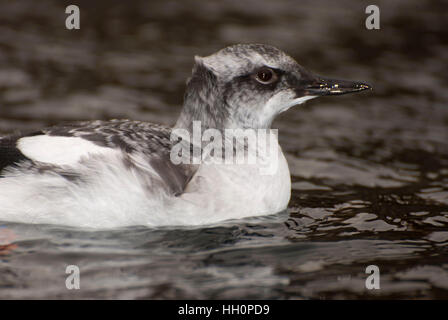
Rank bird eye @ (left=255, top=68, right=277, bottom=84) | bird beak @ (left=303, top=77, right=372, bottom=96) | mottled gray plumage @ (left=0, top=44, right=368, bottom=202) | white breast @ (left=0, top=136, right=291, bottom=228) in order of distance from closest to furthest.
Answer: white breast @ (left=0, top=136, right=291, bottom=228)
mottled gray plumage @ (left=0, top=44, right=368, bottom=202)
bird eye @ (left=255, top=68, right=277, bottom=84)
bird beak @ (left=303, top=77, right=372, bottom=96)

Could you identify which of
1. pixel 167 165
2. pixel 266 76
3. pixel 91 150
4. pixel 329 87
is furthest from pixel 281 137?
pixel 91 150

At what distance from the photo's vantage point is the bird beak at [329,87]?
251 inches

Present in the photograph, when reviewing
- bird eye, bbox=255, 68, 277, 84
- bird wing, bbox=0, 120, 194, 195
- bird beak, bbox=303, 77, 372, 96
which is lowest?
bird wing, bbox=0, 120, 194, 195

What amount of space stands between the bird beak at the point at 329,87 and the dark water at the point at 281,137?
1068 millimetres

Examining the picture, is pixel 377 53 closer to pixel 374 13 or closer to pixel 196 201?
pixel 374 13

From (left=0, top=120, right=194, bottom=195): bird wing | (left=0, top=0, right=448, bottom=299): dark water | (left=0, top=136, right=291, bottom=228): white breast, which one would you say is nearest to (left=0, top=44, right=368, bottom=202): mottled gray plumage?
(left=0, top=120, right=194, bottom=195): bird wing

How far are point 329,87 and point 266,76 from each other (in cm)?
58

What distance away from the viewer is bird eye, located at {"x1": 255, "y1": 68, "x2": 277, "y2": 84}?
6204 millimetres

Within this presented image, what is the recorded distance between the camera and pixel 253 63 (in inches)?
242

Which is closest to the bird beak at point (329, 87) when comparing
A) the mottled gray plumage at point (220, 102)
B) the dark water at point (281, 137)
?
the mottled gray plumage at point (220, 102)

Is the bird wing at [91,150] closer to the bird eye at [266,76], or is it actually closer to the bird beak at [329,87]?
the bird eye at [266,76]

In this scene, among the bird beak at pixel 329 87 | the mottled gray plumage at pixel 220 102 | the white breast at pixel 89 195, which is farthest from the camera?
the bird beak at pixel 329 87

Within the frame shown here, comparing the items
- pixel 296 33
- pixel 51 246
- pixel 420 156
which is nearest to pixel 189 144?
pixel 51 246

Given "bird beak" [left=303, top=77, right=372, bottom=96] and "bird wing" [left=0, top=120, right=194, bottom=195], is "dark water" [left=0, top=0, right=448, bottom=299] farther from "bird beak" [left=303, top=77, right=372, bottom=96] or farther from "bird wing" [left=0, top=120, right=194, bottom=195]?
"bird beak" [left=303, top=77, right=372, bottom=96]
